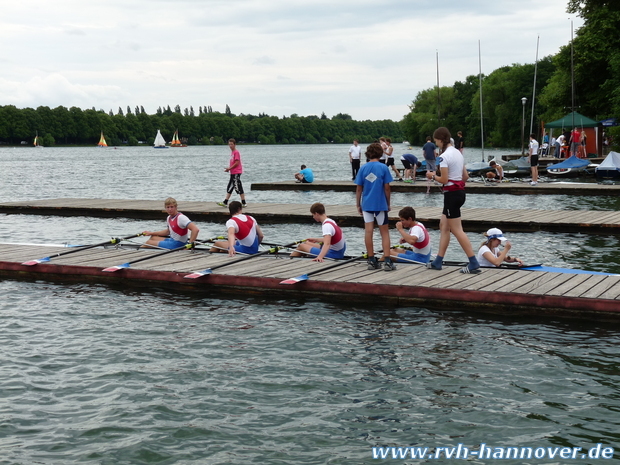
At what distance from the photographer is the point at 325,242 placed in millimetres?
12820

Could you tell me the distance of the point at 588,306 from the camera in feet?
33.4

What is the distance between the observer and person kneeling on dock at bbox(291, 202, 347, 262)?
12.5 m

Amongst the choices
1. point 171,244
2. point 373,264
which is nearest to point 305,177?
point 171,244

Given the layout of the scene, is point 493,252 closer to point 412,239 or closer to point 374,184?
point 412,239

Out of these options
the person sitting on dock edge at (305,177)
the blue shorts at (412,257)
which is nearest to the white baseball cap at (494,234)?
the blue shorts at (412,257)

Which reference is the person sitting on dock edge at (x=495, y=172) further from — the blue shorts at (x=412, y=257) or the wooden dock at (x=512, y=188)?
the blue shorts at (x=412, y=257)

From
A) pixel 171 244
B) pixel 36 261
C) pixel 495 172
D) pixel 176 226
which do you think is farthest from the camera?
pixel 495 172

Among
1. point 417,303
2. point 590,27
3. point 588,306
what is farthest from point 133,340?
point 590,27

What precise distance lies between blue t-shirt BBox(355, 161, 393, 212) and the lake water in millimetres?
1621

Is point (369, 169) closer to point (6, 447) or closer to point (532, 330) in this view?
point (532, 330)

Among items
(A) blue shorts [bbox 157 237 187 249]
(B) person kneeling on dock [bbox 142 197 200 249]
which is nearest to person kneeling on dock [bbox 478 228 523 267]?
(B) person kneeling on dock [bbox 142 197 200 249]

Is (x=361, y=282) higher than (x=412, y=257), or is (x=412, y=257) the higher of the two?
(x=412, y=257)

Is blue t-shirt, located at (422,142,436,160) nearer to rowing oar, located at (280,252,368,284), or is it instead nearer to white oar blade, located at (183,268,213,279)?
rowing oar, located at (280,252,368,284)

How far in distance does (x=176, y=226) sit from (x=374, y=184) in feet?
16.1
